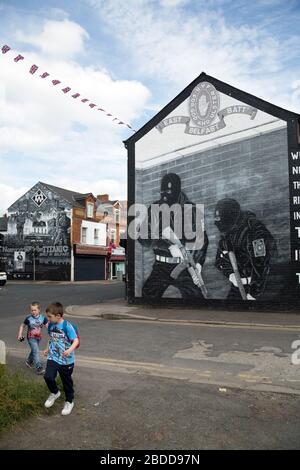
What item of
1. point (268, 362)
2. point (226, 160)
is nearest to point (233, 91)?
point (226, 160)

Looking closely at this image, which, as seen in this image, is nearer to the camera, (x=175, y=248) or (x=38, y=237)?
(x=175, y=248)

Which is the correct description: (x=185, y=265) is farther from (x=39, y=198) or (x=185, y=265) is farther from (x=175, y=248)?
(x=39, y=198)

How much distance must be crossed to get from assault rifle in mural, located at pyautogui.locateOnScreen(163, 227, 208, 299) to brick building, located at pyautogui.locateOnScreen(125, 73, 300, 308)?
17cm

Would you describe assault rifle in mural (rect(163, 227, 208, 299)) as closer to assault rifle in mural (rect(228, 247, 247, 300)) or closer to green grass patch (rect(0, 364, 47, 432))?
assault rifle in mural (rect(228, 247, 247, 300))

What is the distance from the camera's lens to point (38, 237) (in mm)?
42062

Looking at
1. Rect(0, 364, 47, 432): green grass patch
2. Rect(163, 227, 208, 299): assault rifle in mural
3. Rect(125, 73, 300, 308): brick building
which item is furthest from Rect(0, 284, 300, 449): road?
Rect(163, 227, 208, 299): assault rifle in mural

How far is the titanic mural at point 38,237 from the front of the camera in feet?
135

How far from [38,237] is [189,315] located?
2963 centimetres

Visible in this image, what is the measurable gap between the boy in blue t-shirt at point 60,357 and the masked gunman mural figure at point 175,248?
457 inches

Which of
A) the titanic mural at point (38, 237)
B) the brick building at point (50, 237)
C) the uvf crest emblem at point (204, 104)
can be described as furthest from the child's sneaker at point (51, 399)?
the titanic mural at point (38, 237)

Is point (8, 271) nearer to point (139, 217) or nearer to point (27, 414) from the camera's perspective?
point (139, 217)

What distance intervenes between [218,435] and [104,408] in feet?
5.30

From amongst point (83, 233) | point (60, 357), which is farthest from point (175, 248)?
point (83, 233)
